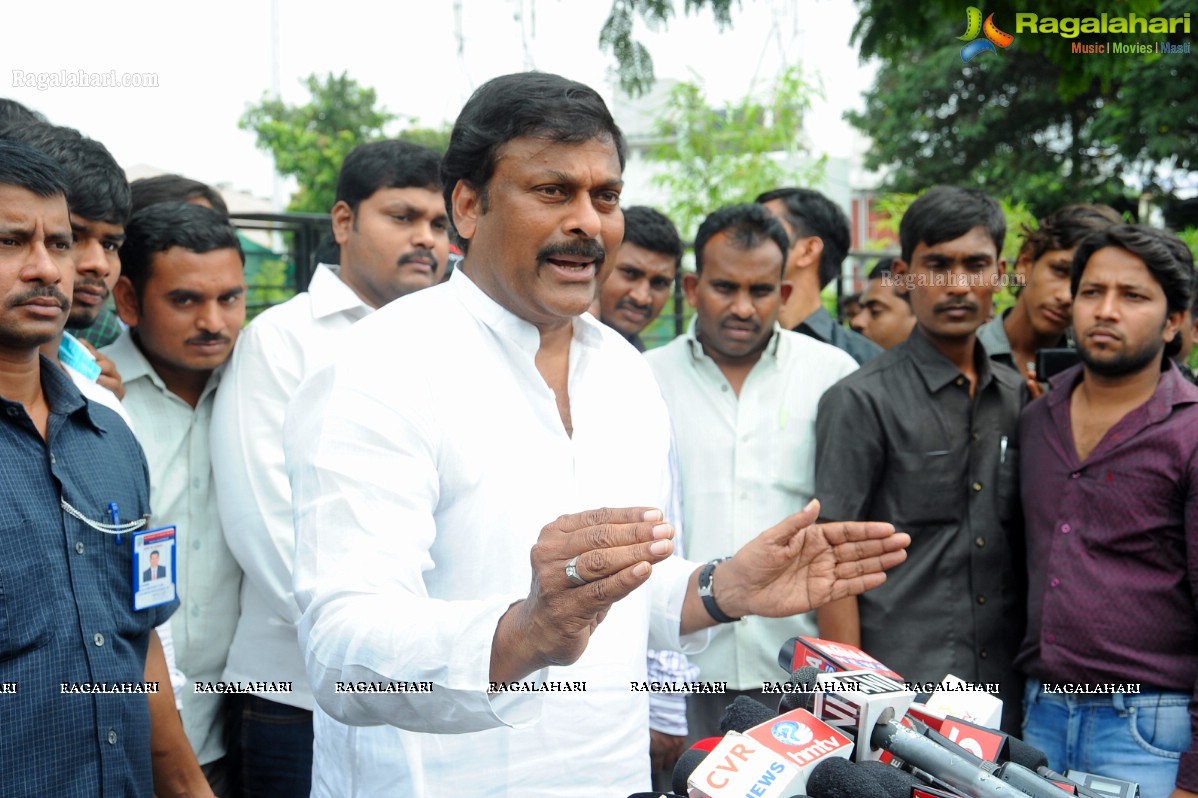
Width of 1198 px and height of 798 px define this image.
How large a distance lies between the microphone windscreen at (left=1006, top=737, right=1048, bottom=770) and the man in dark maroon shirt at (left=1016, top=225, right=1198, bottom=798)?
149 cm

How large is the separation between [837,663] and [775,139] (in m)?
8.92

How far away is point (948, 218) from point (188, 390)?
2632mm

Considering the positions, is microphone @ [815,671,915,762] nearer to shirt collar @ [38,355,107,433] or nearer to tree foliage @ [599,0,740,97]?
shirt collar @ [38,355,107,433]

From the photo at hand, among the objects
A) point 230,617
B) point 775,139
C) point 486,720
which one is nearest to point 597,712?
point 486,720

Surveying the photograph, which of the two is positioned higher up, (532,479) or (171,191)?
(171,191)

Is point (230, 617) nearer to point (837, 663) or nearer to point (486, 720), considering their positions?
point (486, 720)

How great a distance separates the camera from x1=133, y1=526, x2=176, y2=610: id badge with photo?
8.32 ft

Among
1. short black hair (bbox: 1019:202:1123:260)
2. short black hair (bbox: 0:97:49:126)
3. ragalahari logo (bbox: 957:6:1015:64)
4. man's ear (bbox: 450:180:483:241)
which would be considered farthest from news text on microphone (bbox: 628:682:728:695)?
ragalahari logo (bbox: 957:6:1015:64)

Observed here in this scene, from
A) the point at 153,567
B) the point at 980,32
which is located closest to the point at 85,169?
the point at 153,567

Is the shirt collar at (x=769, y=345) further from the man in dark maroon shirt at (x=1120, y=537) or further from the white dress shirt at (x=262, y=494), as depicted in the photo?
the white dress shirt at (x=262, y=494)

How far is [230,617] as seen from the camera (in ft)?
10.5

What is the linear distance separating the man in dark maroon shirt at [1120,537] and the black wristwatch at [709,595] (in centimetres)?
140

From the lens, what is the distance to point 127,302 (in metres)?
3.36

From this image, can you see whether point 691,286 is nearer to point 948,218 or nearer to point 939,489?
point 948,218
